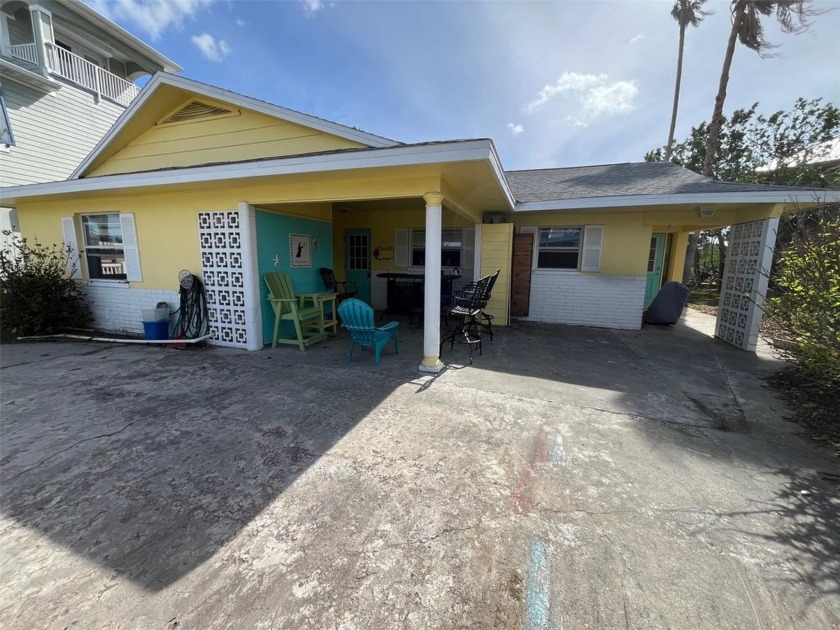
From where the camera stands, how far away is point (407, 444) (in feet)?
8.79

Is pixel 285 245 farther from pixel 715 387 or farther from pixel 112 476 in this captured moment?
pixel 715 387

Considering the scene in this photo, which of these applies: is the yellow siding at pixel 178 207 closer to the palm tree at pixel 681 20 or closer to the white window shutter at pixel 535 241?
the white window shutter at pixel 535 241

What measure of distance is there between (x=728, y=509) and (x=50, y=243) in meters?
10.4

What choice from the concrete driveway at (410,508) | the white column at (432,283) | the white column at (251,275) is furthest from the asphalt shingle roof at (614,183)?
the white column at (251,275)

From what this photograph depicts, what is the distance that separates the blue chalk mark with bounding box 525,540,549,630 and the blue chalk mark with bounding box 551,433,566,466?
817 mm

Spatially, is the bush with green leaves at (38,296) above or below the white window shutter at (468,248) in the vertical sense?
below

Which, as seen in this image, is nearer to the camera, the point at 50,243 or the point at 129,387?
the point at 129,387

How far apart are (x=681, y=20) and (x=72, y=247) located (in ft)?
75.0

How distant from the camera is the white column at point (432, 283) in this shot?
3.95 meters

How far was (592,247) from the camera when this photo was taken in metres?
7.34

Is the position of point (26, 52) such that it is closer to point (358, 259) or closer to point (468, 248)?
point (358, 259)

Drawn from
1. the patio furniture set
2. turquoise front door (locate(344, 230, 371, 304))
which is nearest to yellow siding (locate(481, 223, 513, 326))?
the patio furniture set

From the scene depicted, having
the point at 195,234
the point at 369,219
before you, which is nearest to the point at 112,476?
A: the point at 195,234

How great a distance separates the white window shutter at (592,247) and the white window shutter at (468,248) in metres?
2.59
